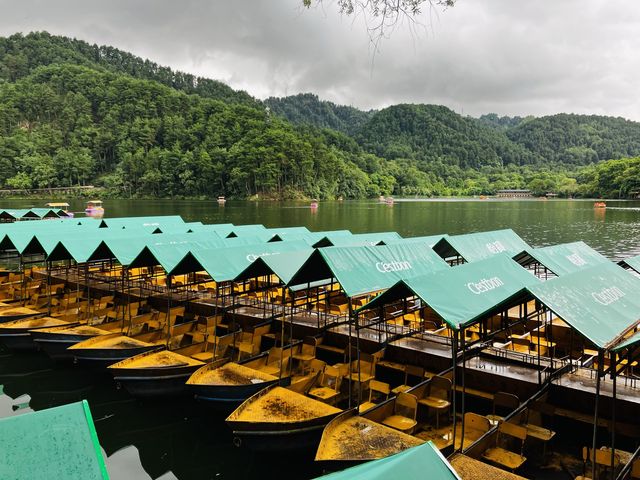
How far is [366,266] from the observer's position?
1291 cm

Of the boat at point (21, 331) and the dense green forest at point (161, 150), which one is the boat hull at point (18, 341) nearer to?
the boat at point (21, 331)

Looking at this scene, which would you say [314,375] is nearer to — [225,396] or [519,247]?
[225,396]

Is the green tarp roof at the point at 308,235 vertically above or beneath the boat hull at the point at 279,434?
above

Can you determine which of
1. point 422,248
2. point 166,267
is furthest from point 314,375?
point 166,267

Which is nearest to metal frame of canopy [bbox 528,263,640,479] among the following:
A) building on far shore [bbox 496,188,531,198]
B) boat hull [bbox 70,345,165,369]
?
boat hull [bbox 70,345,165,369]

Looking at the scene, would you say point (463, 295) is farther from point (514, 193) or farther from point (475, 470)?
point (514, 193)

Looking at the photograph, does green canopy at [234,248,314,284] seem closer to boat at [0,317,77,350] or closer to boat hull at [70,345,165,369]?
boat hull at [70,345,165,369]

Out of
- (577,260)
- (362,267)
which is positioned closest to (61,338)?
(362,267)

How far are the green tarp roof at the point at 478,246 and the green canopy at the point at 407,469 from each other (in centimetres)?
1660

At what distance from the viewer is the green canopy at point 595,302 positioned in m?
8.08

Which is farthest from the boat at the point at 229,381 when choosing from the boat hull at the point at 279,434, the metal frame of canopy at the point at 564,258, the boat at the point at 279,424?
the metal frame of canopy at the point at 564,258

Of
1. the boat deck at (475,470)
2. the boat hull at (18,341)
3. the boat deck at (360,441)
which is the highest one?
the boat deck at (475,470)

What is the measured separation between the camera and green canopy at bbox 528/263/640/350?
8078 mm

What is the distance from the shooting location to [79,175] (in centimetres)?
14062
